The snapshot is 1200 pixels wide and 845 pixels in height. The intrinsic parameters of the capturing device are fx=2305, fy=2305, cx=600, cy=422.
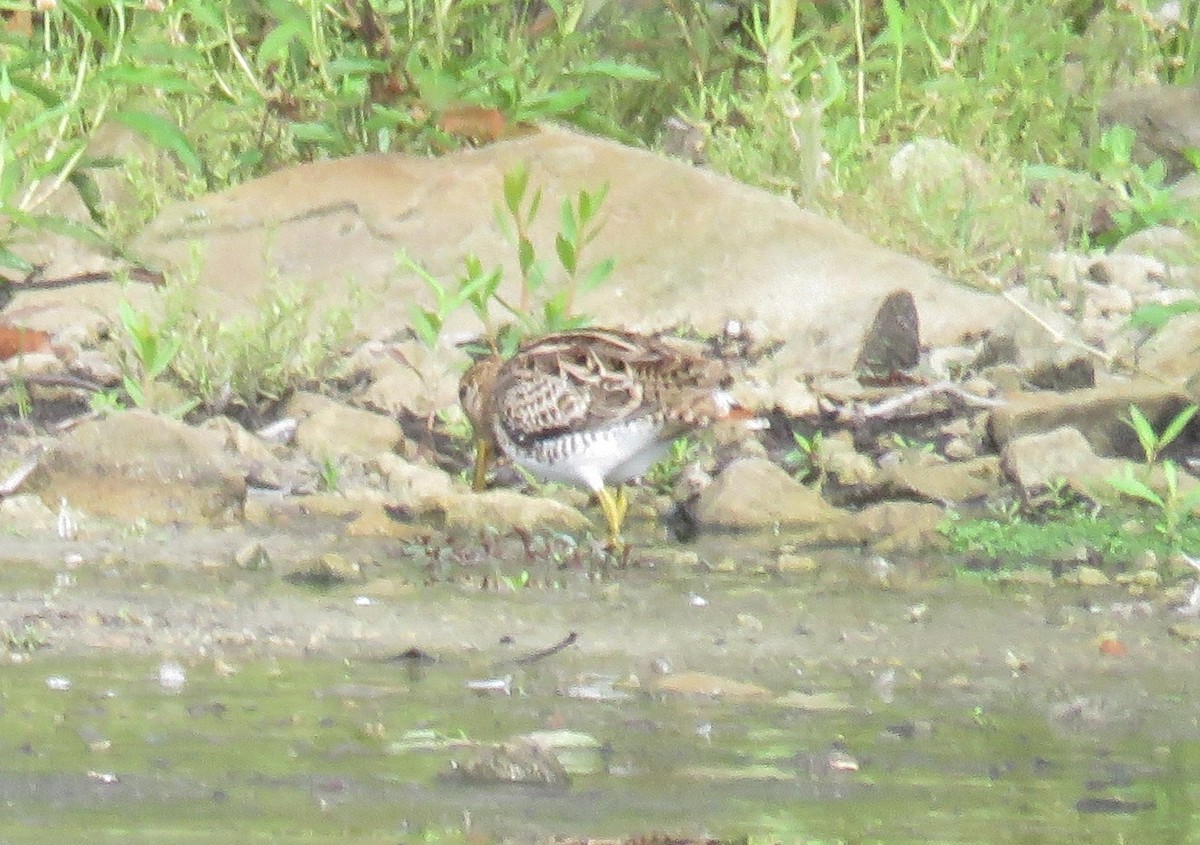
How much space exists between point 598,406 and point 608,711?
90.4 inches

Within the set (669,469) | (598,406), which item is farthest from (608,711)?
(669,469)

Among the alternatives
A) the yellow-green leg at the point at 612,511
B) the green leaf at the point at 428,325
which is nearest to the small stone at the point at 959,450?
the yellow-green leg at the point at 612,511

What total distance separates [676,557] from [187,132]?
391 centimetres

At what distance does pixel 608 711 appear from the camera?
172 inches

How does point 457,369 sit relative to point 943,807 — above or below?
below

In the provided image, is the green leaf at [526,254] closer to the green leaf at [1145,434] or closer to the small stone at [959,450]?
the small stone at [959,450]

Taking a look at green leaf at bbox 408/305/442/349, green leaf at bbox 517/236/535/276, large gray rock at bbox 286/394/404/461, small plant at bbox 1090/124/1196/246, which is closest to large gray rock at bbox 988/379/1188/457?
small plant at bbox 1090/124/1196/246

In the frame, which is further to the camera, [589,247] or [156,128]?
[589,247]

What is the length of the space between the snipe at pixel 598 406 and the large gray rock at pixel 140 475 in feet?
2.68

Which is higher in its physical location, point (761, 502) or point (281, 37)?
point (281, 37)

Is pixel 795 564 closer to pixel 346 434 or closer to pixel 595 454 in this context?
pixel 595 454

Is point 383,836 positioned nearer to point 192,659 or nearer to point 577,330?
point 192,659

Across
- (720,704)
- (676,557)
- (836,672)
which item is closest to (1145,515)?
(676,557)

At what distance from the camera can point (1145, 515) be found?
661cm
